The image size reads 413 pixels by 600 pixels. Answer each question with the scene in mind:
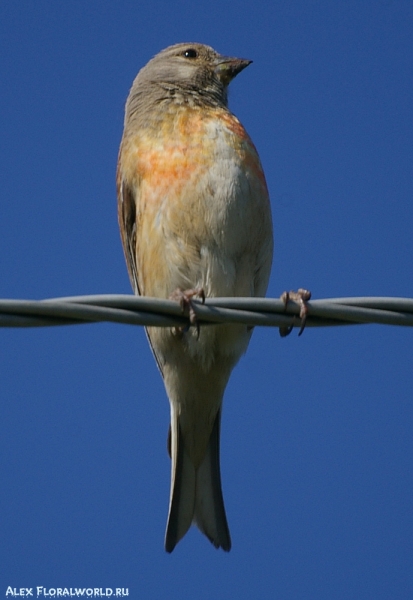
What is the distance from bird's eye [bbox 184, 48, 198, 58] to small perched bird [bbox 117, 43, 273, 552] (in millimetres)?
1076

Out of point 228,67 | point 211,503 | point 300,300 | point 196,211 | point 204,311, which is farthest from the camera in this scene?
point 228,67

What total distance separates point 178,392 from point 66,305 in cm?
277

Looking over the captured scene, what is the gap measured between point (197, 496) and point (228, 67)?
331cm

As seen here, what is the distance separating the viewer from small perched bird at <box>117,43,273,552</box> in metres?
5.68

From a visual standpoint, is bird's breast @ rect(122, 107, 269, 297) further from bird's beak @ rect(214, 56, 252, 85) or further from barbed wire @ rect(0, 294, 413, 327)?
barbed wire @ rect(0, 294, 413, 327)

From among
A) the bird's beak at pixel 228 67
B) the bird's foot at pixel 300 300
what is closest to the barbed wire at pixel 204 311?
the bird's foot at pixel 300 300

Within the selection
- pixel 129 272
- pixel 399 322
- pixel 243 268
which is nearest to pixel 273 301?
pixel 399 322

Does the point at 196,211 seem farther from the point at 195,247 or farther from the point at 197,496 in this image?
the point at 197,496

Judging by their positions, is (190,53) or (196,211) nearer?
(196,211)

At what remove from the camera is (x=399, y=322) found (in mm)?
3619

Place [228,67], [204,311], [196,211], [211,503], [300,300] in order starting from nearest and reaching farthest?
[204,311] < [300,300] < [196,211] < [211,503] < [228,67]

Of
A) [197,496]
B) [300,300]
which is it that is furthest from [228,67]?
[300,300]

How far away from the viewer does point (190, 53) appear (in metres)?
7.44

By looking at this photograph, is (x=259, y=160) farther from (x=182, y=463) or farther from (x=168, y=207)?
(x=182, y=463)
